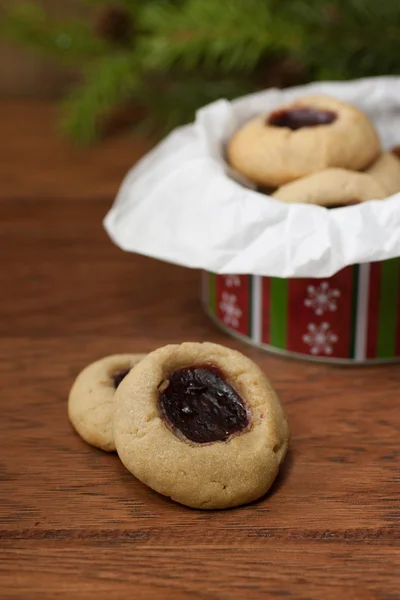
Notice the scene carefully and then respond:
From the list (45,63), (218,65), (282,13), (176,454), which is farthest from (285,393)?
(45,63)

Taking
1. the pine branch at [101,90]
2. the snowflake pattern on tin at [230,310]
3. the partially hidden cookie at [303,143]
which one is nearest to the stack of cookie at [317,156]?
the partially hidden cookie at [303,143]

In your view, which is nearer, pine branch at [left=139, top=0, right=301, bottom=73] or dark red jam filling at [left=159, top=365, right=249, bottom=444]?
dark red jam filling at [left=159, top=365, right=249, bottom=444]

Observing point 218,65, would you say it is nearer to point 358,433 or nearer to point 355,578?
point 358,433

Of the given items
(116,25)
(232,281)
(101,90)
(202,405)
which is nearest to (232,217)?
(232,281)

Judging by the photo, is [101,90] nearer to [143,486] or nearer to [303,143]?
[303,143]

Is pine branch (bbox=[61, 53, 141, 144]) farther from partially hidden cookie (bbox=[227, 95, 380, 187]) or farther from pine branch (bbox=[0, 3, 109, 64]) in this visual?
partially hidden cookie (bbox=[227, 95, 380, 187])

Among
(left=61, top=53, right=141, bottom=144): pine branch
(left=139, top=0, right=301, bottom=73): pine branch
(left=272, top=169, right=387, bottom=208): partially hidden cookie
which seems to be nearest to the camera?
(left=272, top=169, right=387, bottom=208): partially hidden cookie

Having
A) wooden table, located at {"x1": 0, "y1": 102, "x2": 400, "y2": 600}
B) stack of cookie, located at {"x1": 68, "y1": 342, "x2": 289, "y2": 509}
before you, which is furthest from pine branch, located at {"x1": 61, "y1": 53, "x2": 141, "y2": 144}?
stack of cookie, located at {"x1": 68, "y1": 342, "x2": 289, "y2": 509}

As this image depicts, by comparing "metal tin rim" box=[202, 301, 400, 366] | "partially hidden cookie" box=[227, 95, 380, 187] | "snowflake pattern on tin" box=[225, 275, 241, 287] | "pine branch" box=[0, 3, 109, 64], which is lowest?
"metal tin rim" box=[202, 301, 400, 366]
